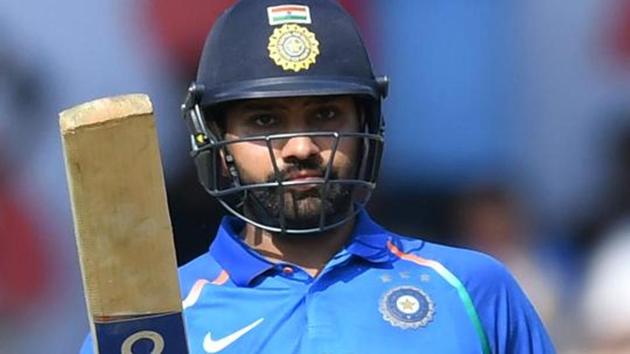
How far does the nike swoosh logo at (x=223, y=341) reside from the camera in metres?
2.49

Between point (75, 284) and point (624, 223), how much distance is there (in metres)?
1.36

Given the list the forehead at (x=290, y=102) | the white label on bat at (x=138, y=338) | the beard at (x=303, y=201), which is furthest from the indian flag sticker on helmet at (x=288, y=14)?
the white label on bat at (x=138, y=338)

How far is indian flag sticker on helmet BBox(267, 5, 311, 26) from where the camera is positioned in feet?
8.67

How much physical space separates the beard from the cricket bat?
14.3 inches

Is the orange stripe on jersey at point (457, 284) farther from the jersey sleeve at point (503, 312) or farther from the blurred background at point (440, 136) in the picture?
the blurred background at point (440, 136)

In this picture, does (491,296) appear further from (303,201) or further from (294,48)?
(294,48)

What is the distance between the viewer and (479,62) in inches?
158

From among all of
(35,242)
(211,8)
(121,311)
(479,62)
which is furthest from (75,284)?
(121,311)

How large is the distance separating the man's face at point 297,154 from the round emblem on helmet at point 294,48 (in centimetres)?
7

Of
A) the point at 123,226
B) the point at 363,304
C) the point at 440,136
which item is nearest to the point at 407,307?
the point at 363,304

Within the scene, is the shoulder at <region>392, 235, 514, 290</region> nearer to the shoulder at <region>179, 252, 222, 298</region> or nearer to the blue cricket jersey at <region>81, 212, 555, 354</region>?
the blue cricket jersey at <region>81, 212, 555, 354</region>

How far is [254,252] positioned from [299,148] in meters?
0.21

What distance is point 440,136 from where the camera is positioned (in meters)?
4.04

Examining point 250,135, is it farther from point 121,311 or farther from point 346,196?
point 121,311
